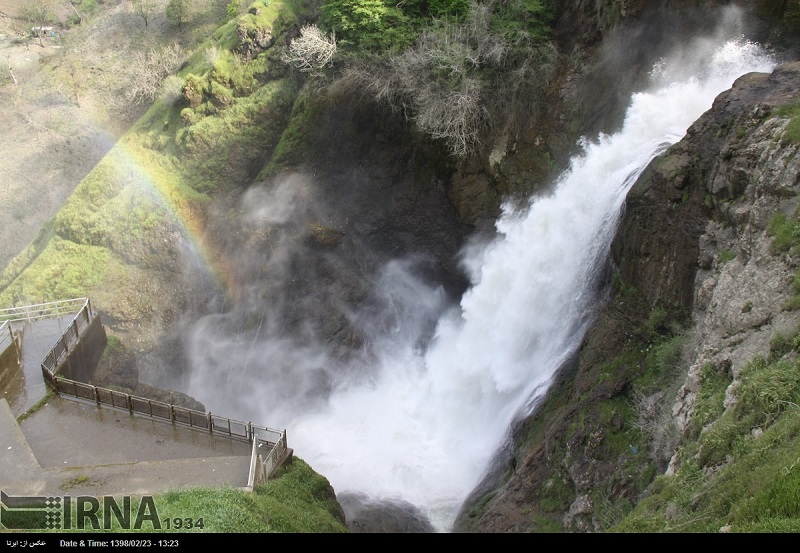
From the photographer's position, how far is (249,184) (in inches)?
1079

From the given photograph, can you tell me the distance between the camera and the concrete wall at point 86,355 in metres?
16.9

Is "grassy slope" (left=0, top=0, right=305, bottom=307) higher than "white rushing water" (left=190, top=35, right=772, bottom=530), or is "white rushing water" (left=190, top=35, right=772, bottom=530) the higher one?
"grassy slope" (left=0, top=0, right=305, bottom=307)

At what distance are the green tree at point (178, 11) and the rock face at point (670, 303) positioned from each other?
41.3 m

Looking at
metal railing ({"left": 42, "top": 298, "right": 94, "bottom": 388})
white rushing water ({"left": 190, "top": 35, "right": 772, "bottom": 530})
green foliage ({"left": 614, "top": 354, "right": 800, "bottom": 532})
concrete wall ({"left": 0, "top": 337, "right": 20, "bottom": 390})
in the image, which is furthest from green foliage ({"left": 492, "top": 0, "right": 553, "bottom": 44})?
concrete wall ({"left": 0, "top": 337, "right": 20, "bottom": 390})

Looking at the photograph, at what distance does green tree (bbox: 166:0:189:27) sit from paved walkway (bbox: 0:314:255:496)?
3662cm

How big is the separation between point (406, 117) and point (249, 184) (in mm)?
8340

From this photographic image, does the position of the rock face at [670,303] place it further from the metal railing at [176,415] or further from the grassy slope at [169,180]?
the grassy slope at [169,180]

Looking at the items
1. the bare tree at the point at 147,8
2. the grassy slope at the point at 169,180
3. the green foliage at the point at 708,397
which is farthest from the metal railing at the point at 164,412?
the bare tree at the point at 147,8

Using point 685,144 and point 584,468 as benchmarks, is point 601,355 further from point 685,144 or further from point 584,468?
point 685,144

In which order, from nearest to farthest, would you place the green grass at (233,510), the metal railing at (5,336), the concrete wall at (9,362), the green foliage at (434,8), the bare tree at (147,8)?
the green grass at (233,510)
the concrete wall at (9,362)
the metal railing at (5,336)
the green foliage at (434,8)
the bare tree at (147,8)

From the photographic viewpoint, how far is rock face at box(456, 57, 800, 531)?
11102 millimetres

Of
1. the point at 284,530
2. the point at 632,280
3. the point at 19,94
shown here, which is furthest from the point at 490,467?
the point at 19,94

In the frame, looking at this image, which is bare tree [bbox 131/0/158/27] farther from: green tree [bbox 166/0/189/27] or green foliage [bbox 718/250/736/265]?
green foliage [bbox 718/250/736/265]

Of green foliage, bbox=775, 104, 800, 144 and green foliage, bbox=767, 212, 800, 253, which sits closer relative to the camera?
green foliage, bbox=767, 212, 800, 253
